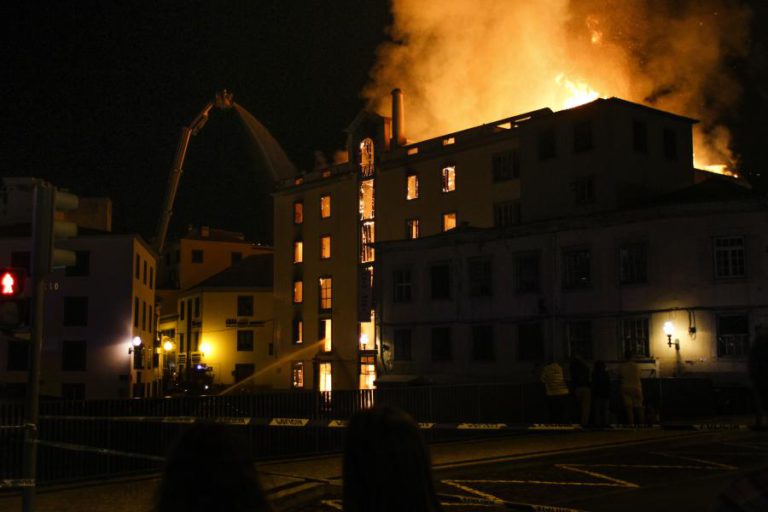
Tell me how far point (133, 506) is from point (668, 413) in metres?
18.5

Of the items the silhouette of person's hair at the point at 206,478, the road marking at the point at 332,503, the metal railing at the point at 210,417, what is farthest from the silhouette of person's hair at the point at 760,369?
the metal railing at the point at 210,417

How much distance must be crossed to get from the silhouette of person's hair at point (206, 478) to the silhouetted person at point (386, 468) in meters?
0.41

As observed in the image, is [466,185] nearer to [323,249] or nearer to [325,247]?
[325,247]

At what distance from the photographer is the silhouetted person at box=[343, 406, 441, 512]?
3125mm

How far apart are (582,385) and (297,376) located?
41964mm

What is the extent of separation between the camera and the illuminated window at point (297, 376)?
6097cm

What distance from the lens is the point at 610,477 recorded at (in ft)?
45.9

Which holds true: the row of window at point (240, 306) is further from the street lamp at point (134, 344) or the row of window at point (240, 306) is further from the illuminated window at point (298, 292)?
the street lamp at point (134, 344)

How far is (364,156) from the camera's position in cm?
5972

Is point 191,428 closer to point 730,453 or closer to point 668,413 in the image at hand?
point 730,453

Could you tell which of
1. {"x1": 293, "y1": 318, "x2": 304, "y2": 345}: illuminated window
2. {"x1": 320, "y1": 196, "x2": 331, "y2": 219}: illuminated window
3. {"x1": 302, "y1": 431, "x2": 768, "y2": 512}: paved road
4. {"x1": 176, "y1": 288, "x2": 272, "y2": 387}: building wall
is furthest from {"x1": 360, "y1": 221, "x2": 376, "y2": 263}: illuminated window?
{"x1": 302, "y1": 431, "x2": 768, "y2": 512}: paved road

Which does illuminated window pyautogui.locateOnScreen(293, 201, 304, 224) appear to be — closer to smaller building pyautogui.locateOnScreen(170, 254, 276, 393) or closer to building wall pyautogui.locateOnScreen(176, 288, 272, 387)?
smaller building pyautogui.locateOnScreen(170, 254, 276, 393)

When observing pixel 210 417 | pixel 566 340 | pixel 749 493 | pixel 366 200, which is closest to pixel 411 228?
pixel 366 200

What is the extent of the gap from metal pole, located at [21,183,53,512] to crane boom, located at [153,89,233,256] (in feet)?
152
